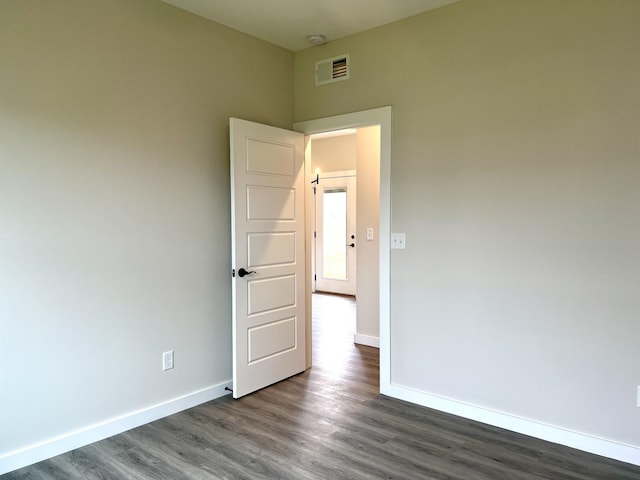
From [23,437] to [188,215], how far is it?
1.59 metres

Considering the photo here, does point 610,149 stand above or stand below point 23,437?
above

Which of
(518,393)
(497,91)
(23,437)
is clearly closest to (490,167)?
(497,91)

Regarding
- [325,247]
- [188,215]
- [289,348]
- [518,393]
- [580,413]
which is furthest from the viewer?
[325,247]

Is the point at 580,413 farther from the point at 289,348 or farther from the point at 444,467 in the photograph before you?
the point at 289,348

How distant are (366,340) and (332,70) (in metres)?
2.77

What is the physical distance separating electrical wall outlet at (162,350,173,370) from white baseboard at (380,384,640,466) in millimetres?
1586

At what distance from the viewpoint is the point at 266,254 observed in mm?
3404

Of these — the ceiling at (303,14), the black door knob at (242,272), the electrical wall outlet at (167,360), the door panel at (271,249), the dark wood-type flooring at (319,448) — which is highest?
the ceiling at (303,14)

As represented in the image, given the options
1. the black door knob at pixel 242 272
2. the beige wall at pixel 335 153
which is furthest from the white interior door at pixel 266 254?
the beige wall at pixel 335 153

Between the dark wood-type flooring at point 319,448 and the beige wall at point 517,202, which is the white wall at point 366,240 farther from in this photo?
the dark wood-type flooring at point 319,448

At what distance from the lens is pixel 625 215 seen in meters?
2.34

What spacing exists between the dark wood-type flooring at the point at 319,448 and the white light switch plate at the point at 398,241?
3.78 ft

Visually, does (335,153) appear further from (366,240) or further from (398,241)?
(398,241)

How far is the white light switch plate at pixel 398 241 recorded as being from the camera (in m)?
3.18
